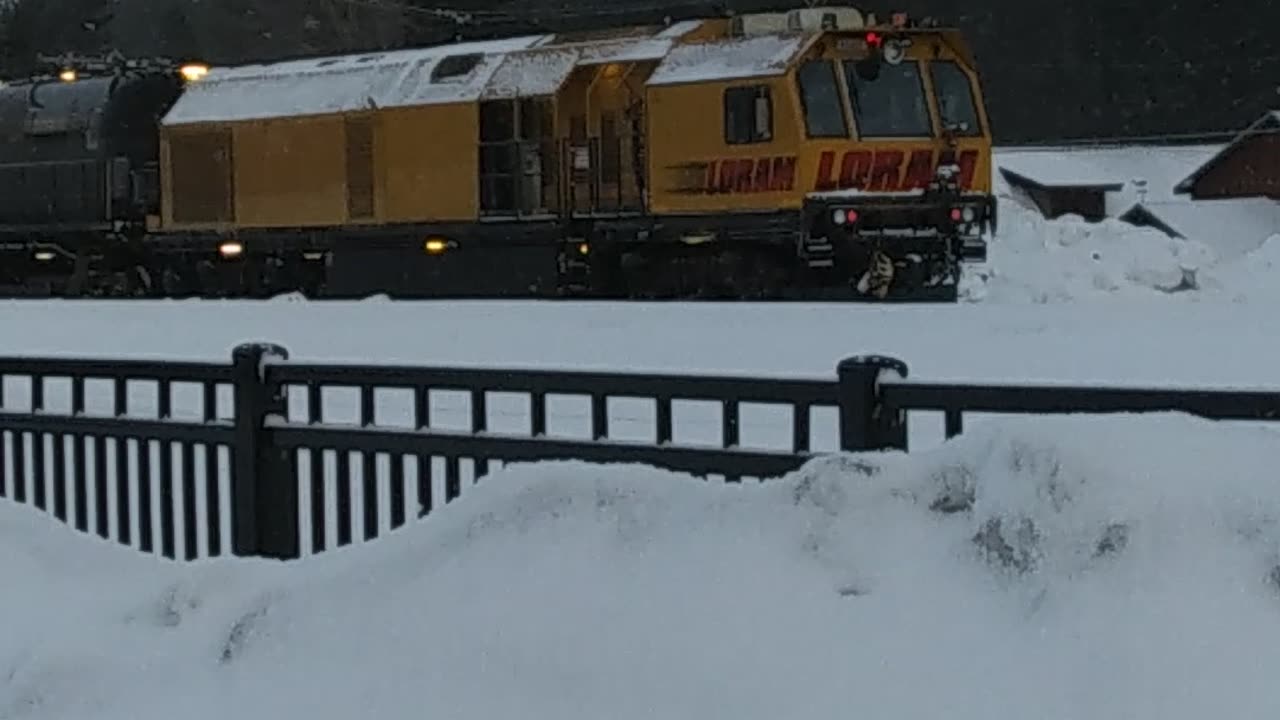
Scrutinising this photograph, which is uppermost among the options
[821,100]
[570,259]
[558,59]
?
[558,59]

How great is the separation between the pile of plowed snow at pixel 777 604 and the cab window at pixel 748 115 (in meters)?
16.4

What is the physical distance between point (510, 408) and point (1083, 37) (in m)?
59.8

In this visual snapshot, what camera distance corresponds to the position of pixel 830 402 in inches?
246

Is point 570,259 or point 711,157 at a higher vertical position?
point 711,157

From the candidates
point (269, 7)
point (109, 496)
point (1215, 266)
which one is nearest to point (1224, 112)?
point (269, 7)

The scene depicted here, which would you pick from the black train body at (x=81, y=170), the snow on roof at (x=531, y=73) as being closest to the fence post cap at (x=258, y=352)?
the snow on roof at (x=531, y=73)

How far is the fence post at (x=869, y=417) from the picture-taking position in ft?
19.9

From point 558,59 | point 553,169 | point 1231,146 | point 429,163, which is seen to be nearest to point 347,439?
point 553,169

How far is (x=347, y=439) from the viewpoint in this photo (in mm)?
7266

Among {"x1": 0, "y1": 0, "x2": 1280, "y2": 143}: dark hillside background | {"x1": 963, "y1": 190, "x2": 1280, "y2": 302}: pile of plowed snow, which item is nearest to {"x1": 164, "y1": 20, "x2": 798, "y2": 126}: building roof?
{"x1": 963, "y1": 190, "x2": 1280, "y2": 302}: pile of plowed snow

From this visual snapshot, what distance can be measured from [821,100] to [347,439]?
1622 cm

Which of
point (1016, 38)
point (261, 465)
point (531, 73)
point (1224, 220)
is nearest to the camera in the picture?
point (261, 465)

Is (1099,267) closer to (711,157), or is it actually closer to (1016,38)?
(711,157)

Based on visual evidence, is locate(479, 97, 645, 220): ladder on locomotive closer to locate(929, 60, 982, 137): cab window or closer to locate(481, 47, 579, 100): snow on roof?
locate(481, 47, 579, 100): snow on roof
